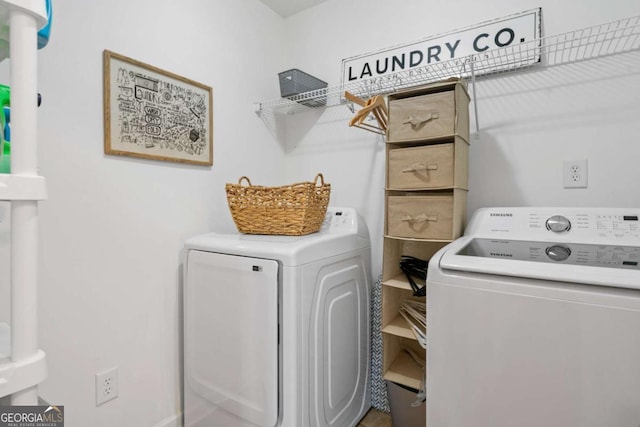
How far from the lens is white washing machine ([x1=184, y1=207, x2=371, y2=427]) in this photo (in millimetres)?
1244

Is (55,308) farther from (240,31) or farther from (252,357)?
(240,31)

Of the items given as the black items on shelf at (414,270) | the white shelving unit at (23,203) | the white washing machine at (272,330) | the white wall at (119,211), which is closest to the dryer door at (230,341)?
the white washing machine at (272,330)

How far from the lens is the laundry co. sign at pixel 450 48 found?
1.49m

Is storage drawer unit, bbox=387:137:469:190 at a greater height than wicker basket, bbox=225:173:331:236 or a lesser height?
greater

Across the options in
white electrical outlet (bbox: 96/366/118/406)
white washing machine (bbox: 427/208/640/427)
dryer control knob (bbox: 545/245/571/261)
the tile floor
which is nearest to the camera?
white washing machine (bbox: 427/208/640/427)

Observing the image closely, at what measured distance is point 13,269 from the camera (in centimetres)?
50

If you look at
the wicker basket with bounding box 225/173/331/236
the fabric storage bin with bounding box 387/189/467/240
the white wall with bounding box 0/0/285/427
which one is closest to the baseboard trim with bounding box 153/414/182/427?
the white wall with bounding box 0/0/285/427

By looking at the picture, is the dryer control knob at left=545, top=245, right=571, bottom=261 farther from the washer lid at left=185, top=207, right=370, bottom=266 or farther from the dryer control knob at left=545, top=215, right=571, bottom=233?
the washer lid at left=185, top=207, right=370, bottom=266

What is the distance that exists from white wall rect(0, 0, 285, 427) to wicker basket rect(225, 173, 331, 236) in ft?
1.02

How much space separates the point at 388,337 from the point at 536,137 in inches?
45.4

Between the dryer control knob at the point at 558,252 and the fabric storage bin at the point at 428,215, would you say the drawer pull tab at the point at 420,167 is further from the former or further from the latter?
the dryer control knob at the point at 558,252

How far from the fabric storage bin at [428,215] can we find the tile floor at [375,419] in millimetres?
1027

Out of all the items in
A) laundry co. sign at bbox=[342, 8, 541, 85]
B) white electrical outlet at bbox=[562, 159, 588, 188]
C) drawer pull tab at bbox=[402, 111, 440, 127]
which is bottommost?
white electrical outlet at bbox=[562, 159, 588, 188]

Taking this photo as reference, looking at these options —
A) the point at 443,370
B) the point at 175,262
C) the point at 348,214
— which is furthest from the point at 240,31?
the point at 443,370
